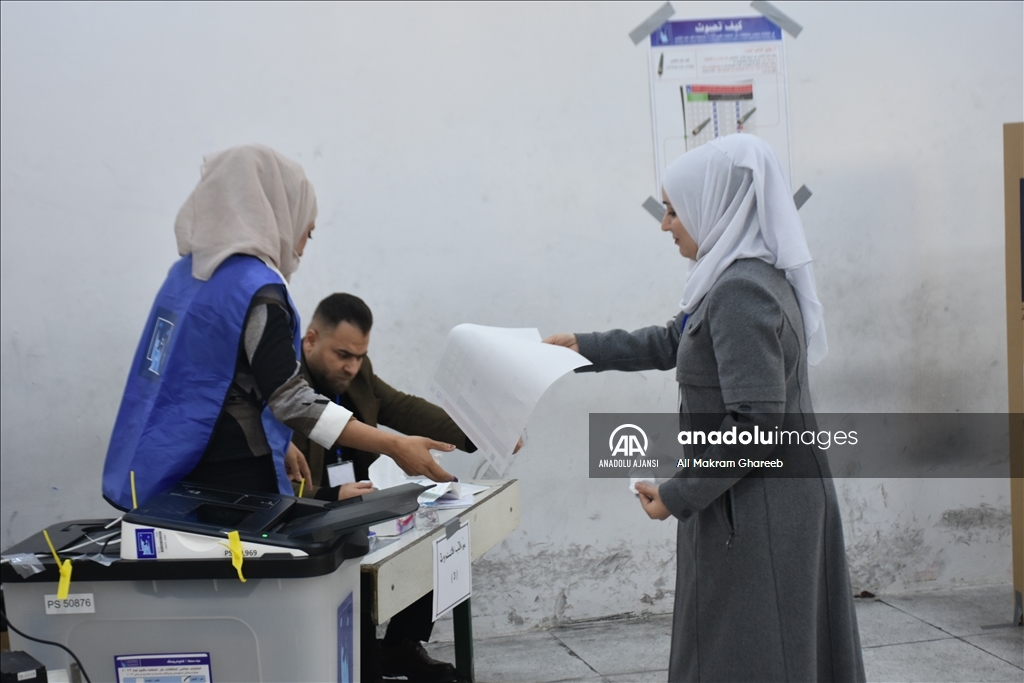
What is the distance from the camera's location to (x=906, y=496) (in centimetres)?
329

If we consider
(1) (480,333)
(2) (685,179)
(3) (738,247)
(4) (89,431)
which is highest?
(2) (685,179)

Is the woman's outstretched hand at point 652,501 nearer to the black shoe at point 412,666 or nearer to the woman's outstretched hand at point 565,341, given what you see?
the woman's outstretched hand at point 565,341

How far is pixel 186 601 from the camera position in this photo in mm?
1313

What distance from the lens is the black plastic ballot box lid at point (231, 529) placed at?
1280 mm

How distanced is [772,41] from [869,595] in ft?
6.82

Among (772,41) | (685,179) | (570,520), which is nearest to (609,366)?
(685,179)

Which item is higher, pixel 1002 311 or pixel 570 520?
pixel 1002 311

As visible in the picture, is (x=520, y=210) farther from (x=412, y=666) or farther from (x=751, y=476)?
(x=751, y=476)

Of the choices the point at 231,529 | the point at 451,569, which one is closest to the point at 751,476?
the point at 451,569

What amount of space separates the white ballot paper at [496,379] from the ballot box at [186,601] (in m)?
0.35

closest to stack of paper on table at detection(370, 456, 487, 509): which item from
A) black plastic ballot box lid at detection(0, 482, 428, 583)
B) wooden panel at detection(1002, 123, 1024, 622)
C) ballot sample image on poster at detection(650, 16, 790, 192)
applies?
black plastic ballot box lid at detection(0, 482, 428, 583)

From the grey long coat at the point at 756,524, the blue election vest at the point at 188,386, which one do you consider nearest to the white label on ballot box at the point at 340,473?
the blue election vest at the point at 188,386

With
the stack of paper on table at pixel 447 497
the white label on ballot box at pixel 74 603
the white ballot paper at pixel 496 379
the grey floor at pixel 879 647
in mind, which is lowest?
the grey floor at pixel 879 647

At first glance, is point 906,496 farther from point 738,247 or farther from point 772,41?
point 738,247
